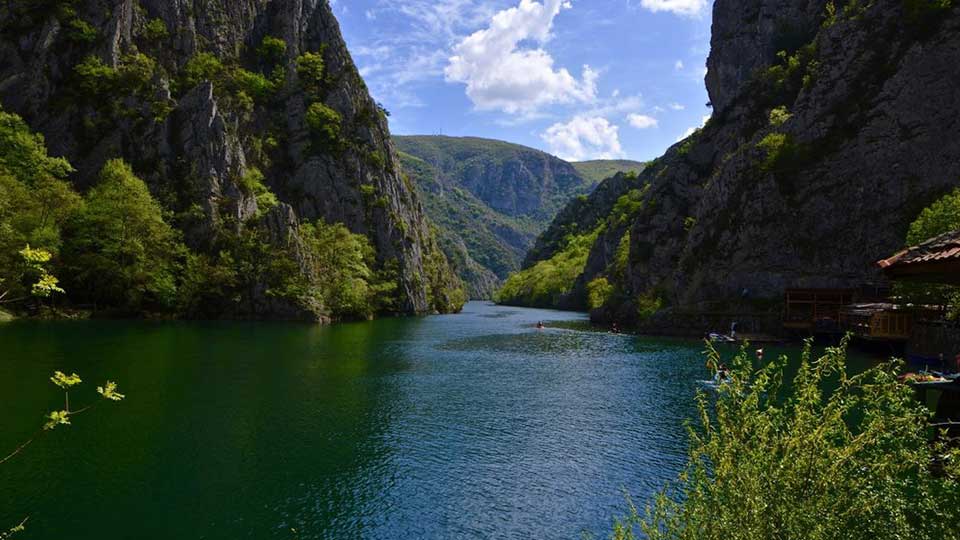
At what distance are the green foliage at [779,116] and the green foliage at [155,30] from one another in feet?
377

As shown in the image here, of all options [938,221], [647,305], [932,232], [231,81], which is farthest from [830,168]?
[231,81]

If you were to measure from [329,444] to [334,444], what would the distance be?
244 millimetres

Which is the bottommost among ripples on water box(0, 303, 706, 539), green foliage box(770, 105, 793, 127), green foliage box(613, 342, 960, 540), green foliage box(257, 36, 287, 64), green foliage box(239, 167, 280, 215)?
ripples on water box(0, 303, 706, 539)

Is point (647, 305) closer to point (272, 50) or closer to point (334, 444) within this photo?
point (334, 444)

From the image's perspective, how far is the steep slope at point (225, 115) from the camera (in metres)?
96.8

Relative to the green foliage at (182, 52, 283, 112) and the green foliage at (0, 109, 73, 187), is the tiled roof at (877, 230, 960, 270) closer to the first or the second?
the green foliage at (0, 109, 73, 187)

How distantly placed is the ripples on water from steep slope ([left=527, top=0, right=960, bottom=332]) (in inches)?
1541

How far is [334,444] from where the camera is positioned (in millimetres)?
28297

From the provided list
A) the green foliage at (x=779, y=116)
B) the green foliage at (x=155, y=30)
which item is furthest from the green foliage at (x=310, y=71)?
the green foliage at (x=779, y=116)

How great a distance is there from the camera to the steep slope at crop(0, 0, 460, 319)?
9681 centimetres

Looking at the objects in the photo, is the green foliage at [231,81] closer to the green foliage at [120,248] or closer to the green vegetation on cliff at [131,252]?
the green vegetation on cliff at [131,252]

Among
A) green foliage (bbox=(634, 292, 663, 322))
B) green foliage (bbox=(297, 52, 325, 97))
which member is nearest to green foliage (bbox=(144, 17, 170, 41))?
green foliage (bbox=(297, 52, 325, 97))

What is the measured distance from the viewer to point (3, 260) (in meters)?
68.7

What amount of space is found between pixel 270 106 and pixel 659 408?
11616 cm
